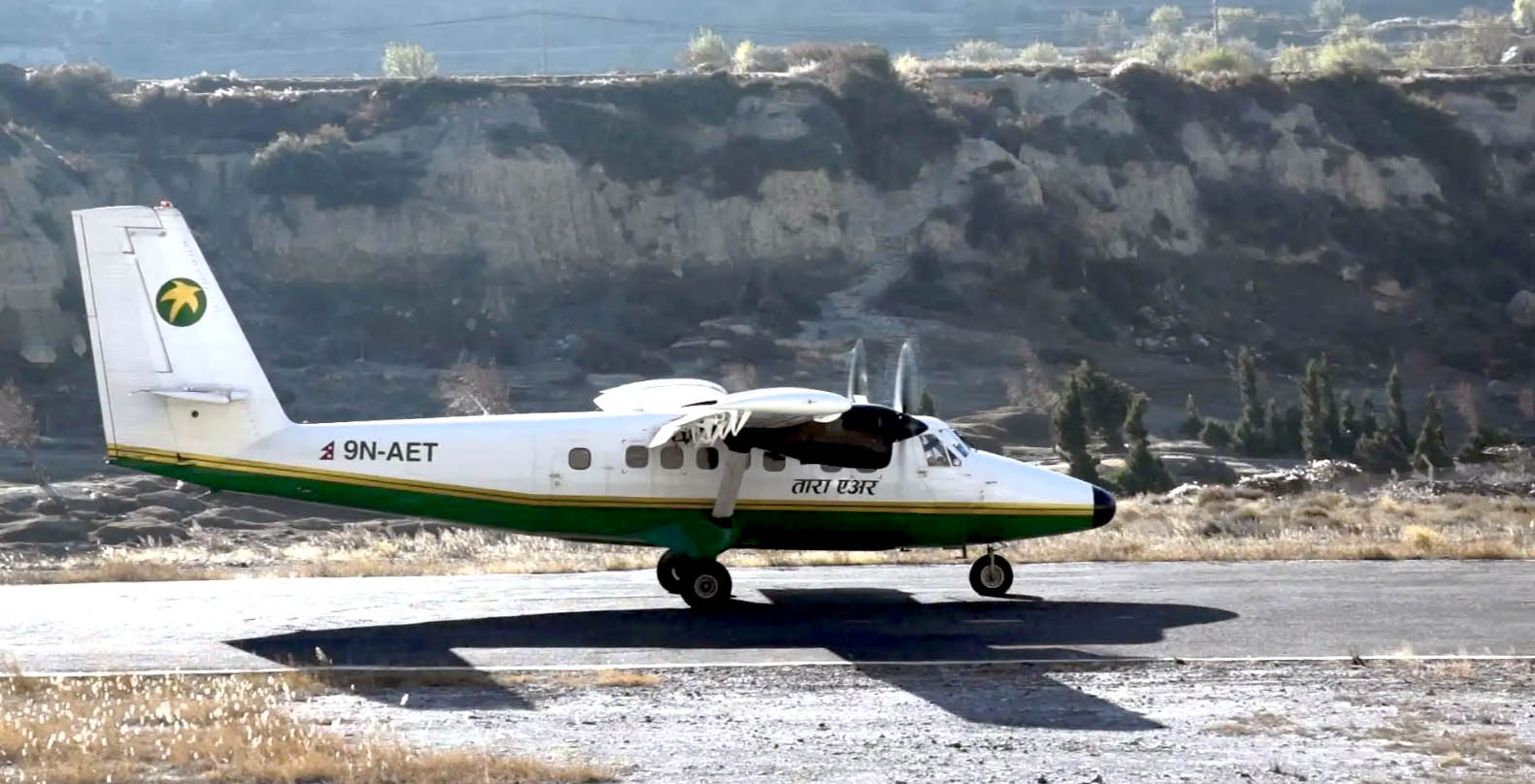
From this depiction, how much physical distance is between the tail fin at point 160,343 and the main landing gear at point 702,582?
5006mm

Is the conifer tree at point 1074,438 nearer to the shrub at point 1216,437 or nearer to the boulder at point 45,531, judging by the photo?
the shrub at point 1216,437

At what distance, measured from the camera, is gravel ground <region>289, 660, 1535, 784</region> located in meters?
12.5

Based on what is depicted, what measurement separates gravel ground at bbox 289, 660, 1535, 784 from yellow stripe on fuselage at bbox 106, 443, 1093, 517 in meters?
5.13

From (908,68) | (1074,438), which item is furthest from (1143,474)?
(908,68)

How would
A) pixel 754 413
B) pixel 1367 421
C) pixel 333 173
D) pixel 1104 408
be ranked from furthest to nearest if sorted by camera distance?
pixel 333 173, pixel 1367 421, pixel 1104 408, pixel 754 413

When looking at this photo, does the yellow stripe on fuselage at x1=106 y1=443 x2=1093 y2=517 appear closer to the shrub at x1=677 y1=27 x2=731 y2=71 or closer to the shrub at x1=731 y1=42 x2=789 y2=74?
the shrub at x1=731 y1=42 x2=789 y2=74

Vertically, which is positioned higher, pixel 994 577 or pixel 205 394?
pixel 205 394

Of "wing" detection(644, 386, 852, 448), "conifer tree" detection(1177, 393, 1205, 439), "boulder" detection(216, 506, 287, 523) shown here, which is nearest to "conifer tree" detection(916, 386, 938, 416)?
"conifer tree" detection(1177, 393, 1205, 439)

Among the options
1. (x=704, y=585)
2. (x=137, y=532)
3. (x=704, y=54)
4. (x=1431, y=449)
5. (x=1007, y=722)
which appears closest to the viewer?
(x=1007, y=722)

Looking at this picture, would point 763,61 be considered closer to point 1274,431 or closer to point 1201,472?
point 1274,431

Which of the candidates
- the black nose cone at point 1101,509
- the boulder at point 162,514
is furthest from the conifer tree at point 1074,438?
the black nose cone at point 1101,509

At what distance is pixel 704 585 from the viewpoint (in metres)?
21.2

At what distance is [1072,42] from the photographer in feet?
576

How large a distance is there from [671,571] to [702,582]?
2.82ft
